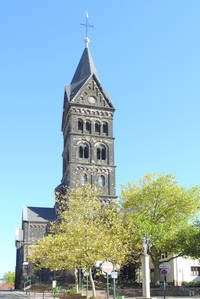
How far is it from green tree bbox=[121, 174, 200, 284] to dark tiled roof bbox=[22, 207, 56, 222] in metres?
23.1

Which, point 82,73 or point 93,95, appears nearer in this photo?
point 93,95

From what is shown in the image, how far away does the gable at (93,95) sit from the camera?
217ft

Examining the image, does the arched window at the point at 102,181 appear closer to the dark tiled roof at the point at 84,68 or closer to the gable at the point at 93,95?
the gable at the point at 93,95

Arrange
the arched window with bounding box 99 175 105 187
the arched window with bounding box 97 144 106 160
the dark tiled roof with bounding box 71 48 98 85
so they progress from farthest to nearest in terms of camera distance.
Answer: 1. the dark tiled roof with bounding box 71 48 98 85
2. the arched window with bounding box 97 144 106 160
3. the arched window with bounding box 99 175 105 187

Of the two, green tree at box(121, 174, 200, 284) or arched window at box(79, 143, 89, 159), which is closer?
green tree at box(121, 174, 200, 284)

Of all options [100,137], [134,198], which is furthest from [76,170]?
[134,198]

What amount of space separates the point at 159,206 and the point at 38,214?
28996 mm

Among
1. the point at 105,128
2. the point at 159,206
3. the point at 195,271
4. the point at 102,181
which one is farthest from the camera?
the point at 105,128

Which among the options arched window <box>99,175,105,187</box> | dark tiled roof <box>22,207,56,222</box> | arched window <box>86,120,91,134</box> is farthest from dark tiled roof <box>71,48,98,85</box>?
dark tiled roof <box>22,207,56,222</box>

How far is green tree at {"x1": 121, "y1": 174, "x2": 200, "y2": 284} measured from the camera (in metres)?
44.5

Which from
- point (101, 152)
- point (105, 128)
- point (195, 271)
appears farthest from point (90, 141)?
point (195, 271)

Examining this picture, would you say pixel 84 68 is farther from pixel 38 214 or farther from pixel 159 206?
pixel 159 206

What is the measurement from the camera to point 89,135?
64312mm

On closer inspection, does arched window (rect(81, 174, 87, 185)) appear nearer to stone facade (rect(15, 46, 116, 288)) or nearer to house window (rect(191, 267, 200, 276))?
stone facade (rect(15, 46, 116, 288))
